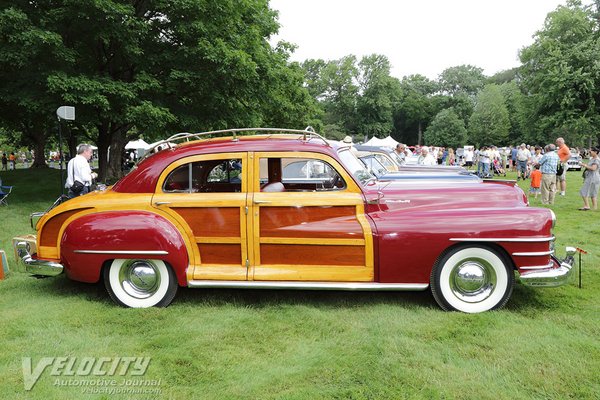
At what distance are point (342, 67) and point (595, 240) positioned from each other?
7056 cm

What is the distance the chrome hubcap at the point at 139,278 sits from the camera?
4652 millimetres

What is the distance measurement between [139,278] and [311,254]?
1835 mm

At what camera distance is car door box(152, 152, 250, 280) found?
15.0 feet

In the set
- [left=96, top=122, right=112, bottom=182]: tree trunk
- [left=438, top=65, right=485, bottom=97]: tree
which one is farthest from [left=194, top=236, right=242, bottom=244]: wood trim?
[left=438, top=65, right=485, bottom=97]: tree

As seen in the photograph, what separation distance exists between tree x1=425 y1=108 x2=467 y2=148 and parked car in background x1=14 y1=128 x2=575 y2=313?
7213cm

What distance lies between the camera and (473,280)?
4367 millimetres

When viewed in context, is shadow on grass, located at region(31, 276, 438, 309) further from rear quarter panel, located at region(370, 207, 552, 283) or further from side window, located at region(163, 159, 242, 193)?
side window, located at region(163, 159, 242, 193)

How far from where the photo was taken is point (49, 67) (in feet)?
39.5

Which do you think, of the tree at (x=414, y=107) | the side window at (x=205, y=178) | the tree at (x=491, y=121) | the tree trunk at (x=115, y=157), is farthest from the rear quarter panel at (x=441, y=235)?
the tree at (x=414, y=107)

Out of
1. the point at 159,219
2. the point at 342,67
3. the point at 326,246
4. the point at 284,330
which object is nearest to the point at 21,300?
the point at 159,219

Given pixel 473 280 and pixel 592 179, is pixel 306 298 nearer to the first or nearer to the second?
pixel 473 280

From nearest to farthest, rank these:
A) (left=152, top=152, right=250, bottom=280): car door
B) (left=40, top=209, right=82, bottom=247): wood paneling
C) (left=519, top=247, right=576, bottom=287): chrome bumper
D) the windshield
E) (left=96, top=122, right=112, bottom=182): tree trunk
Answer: (left=519, top=247, right=576, bottom=287): chrome bumper < (left=152, top=152, right=250, bottom=280): car door < (left=40, top=209, right=82, bottom=247): wood paneling < the windshield < (left=96, top=122, right=112, bottom=182): tree trunk

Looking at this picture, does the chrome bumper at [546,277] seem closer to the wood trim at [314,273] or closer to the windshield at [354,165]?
the wood trim at [314,273]

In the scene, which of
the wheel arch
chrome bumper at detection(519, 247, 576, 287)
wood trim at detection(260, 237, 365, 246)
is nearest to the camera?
chrome bumper at detection(519, 247, 576, 287)
